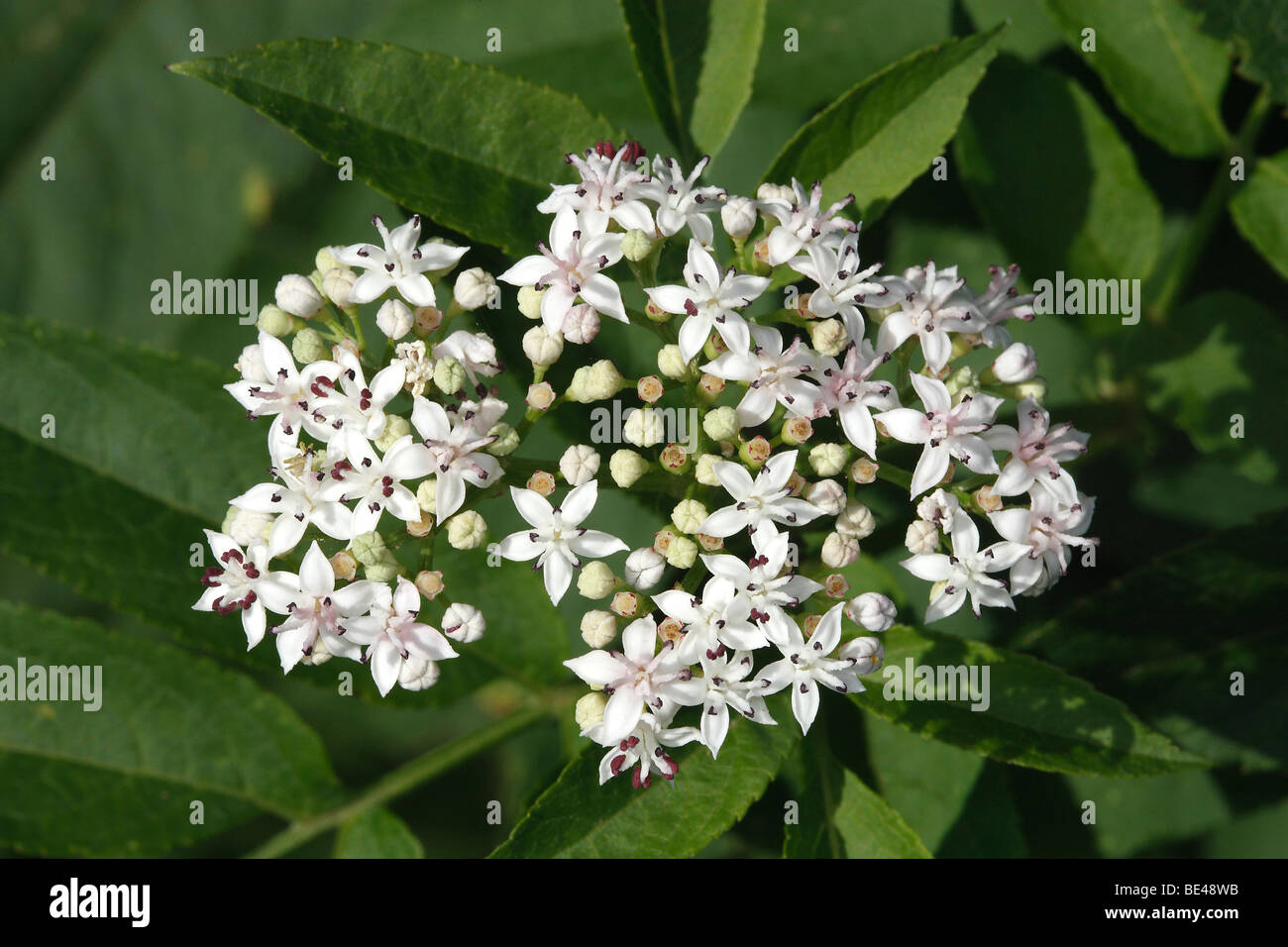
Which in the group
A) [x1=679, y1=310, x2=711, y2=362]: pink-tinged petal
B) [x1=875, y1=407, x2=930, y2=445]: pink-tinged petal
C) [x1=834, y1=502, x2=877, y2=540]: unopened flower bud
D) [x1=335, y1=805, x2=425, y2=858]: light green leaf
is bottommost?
[x1=335, y1=805, x2=425, y2=858]: light green leaf

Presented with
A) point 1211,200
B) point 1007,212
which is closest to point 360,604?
point 1007,212

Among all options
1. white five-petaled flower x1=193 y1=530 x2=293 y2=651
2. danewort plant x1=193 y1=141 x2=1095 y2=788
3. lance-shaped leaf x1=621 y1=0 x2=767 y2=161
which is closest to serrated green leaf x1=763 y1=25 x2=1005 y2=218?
danewort plant x1=193 y1=141 x2=1095 y2=788

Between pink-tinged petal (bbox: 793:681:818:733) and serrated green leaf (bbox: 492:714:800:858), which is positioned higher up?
pink-tinged petal (bbox: 793:681:818:733)

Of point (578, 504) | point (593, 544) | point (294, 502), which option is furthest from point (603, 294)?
point (294, 502)

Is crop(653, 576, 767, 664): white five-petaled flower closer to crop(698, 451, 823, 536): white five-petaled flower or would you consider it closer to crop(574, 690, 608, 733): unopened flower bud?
crop(698, 451, 823, 536): white five-petaled flower

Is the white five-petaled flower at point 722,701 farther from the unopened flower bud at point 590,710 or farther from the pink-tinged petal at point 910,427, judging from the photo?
the pink-tinged petal at point 910,427

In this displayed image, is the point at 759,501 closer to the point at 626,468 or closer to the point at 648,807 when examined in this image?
the point at 626,468

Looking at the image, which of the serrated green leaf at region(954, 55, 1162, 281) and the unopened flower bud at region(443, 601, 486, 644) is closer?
the unopened flower bud at region(443, 601, 486, 644)
